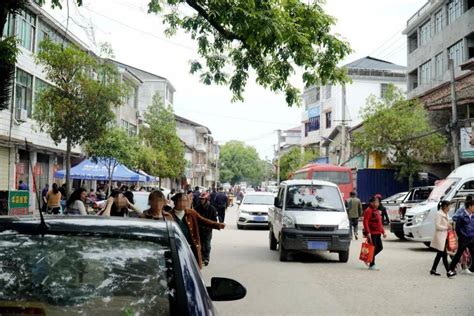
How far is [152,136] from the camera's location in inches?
1857

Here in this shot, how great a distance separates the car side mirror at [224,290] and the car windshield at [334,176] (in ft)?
94.5

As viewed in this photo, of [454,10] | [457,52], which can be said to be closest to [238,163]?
[454,10]

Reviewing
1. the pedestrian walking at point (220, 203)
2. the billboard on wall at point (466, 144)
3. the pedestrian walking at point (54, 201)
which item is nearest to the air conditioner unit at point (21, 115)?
the pedestrian walking at point (54, 201)

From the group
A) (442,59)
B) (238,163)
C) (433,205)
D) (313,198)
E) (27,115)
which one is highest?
(442,59)

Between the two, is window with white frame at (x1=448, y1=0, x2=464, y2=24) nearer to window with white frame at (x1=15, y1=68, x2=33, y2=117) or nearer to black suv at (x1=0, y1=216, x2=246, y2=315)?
window with white frame at (x1=15, y1=68, x2=33, y2=117)

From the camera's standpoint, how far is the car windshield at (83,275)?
2883 mm

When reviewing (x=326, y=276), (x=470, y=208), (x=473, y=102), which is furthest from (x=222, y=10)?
(x=473, y=102)

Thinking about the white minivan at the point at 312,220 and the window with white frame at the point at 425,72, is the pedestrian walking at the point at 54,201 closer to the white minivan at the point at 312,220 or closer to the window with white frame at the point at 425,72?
the white minivan at the point at 312,220

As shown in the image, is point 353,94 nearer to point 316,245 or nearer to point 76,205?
point 316,245

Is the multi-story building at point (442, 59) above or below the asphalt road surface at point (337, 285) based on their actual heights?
above

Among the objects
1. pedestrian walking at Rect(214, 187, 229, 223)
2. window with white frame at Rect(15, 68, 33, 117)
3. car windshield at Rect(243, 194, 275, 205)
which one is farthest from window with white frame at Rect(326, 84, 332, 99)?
pedestrian walking at Rect(214, 187, 229, 223)

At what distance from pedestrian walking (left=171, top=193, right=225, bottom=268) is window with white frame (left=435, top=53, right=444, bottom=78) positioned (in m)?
34.8

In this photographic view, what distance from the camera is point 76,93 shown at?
74.4 feet

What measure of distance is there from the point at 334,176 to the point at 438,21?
1532 cm
